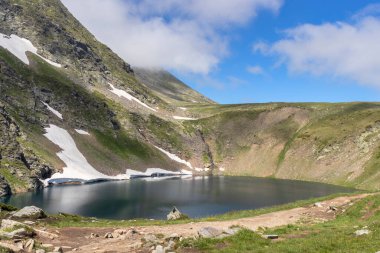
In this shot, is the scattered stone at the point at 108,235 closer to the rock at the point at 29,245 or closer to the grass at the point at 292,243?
the rock at the point at 29,245

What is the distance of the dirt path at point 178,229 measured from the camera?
1133 inches

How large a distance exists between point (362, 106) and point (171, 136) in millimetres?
93145

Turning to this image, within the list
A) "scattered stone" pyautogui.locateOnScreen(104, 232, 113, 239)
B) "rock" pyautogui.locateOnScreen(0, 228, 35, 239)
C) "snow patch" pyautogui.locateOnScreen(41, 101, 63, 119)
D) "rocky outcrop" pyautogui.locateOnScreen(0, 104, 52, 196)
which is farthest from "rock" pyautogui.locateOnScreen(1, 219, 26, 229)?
"snow patch" pyautogui.locateOnScreen(41, 101, 63, 119)

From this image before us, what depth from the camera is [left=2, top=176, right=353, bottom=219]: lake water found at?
259 ft

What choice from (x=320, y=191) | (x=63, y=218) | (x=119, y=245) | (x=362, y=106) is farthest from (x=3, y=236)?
(x=362, y=106)

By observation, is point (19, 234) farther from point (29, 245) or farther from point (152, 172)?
point (152, 172)

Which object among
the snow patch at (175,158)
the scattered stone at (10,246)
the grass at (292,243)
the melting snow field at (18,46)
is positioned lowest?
the scattered stone at (10,246)

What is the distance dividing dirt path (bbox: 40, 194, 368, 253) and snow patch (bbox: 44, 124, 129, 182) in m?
93.4

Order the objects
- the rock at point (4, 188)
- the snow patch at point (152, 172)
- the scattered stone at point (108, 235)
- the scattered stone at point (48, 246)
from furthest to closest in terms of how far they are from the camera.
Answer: the snow patch at point (152, 172), the rock at point (4, 188), the scattered stone at point (108, 235), the scattered stone at point (48, 246)

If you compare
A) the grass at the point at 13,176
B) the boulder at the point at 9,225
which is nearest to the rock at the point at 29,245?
the boulder at the point at 9,225

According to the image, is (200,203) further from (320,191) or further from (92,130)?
(92,130)

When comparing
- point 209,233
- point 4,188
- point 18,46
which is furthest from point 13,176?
point 18,46

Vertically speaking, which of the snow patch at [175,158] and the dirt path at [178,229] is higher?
the snow patch at [175,158]

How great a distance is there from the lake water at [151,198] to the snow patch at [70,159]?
26.6 feet
